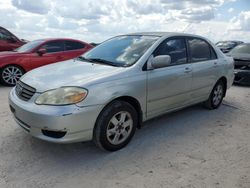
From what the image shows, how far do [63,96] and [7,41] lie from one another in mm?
8633

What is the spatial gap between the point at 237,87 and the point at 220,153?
5320mm

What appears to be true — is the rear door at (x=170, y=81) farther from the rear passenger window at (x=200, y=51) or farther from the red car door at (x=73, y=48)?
the red car door at (x=73, y=48)

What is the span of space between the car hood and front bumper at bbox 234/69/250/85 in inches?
235

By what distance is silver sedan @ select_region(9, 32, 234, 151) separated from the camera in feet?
11.5

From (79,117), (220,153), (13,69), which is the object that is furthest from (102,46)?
(13,69)

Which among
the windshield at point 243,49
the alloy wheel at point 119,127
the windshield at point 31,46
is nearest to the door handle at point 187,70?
the alloy wheel at point 119,127

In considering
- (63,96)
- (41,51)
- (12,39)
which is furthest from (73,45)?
(63,96)

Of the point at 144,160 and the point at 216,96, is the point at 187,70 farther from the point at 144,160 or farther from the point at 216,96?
the point at 144,160

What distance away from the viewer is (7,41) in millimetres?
11109

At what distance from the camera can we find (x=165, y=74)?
4.54 metres

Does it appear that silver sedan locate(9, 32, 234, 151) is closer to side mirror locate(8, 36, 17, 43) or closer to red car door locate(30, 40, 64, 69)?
red car door locate(30, 40, 64, 69)

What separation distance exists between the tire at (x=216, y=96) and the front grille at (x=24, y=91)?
11.8ft

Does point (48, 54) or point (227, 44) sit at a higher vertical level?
point (48, 54)

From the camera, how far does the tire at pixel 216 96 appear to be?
19.7 feet
